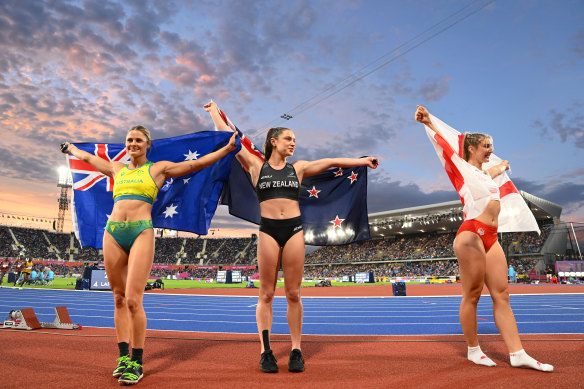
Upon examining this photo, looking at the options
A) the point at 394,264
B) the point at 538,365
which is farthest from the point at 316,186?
the point at 394,264

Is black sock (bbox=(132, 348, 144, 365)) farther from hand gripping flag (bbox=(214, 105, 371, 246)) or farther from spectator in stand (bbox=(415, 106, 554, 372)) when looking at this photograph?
spectator in stand (bbox=(415, 106, 554, 372))

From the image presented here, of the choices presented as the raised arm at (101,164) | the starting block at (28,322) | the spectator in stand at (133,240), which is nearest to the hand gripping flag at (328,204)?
the spectator in stand at (133,240)

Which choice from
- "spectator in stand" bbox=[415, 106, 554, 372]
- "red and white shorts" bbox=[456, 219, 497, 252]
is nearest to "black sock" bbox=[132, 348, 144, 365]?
"spectator in stand" bbox=[415, 106, 554, 372]

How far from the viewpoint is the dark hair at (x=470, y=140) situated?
4352mm

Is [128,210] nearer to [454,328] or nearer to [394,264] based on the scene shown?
[454,328]

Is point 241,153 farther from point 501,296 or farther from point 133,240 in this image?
point 501,296

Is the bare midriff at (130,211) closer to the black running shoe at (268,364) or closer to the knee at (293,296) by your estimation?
the knee at (293,296)

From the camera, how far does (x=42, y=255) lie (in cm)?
6456

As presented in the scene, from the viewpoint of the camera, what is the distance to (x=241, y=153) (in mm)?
4512

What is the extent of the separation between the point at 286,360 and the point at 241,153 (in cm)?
248

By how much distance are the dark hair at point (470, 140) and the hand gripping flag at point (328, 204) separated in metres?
1.64

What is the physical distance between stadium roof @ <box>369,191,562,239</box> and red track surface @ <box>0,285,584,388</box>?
1690 inches

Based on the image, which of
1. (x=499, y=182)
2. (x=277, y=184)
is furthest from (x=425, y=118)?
(x=277, y=184)

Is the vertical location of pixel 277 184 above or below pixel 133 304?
above
